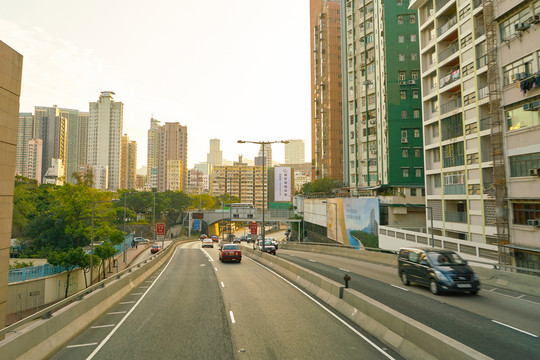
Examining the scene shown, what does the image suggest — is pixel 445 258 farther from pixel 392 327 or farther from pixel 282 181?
pixel 282 181

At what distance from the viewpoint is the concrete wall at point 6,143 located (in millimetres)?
12391

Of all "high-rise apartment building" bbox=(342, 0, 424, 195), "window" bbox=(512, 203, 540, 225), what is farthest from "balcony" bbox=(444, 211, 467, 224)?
"high-rise apartment building" bbox=(342, 0, 424, 195)

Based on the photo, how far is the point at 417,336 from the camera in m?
8.95

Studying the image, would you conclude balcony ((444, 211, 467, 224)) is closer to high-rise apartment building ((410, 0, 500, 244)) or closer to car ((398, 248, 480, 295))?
high-rise apartment building ((410, 0, 500, 244))

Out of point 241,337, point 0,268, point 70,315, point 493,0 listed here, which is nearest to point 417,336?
point 241,337

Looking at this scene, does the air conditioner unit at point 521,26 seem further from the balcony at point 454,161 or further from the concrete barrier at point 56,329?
the concrete barrier at point 56,329

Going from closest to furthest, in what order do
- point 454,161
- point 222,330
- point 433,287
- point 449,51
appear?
point 222,330 < point 433,287 < point 454,161 < point 449,51

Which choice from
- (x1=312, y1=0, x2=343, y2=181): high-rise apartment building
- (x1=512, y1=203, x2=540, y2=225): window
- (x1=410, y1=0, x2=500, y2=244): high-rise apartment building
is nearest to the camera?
(x1=512, y1=203, x2=540, y2=225): window

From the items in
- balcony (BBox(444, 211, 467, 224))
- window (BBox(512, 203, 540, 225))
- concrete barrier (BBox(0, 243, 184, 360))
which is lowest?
concrete barrier (BBox(0, 243, 184, 360))

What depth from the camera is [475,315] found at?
12992 mm

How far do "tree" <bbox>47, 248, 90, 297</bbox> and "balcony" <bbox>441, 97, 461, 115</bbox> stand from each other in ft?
141

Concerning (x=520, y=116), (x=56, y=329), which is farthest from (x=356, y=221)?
(x=56, y=329)

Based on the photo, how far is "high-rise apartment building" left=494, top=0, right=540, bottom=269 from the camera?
84.6 ft

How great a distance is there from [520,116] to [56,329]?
32.9m
